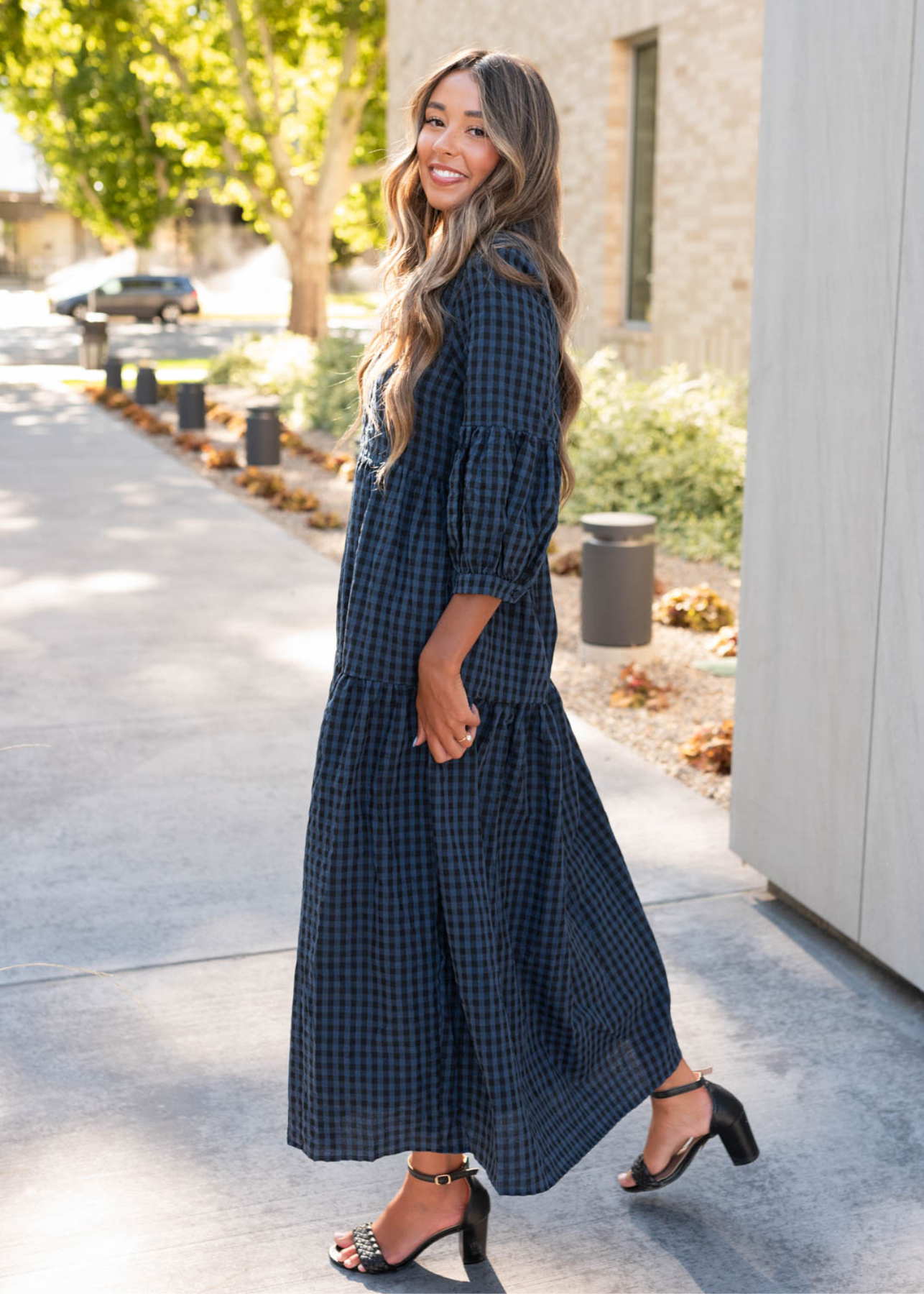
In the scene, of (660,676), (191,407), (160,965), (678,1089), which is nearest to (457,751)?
(678,1089)

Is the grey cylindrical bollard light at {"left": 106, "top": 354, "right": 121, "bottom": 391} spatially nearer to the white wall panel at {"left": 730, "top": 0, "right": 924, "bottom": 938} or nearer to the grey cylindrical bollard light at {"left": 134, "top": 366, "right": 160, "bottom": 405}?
the grey cylindrical bollard light at {"left": 134, "top": 366, "right": 160, "bottom": 405}

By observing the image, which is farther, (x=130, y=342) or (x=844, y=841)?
(x=130, y=342)

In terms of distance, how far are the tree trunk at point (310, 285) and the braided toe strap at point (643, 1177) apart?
20694 mm

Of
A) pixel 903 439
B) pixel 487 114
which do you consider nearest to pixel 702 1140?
pixel 903 439

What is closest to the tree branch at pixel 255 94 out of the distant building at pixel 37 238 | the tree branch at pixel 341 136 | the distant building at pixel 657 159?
the tree branch at pixel 341 136

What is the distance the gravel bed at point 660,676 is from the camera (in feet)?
17.9

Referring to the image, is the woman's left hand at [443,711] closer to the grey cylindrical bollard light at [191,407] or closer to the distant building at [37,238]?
the grey cylindrical bollard light at [191,407]

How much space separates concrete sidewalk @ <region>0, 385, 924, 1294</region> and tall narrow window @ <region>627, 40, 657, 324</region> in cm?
784

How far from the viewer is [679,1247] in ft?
8.32

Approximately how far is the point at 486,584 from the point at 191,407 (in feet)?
43.9

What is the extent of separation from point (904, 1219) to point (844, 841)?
3.65 ft

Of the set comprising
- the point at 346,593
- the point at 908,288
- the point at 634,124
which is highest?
the point at 634,124

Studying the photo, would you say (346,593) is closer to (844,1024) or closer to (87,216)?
(844,1024)

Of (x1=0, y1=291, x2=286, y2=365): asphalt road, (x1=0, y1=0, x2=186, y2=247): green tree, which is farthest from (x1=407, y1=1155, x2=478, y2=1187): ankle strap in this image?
(x1=0, y1=0, x2=186, y2=247): green tree
